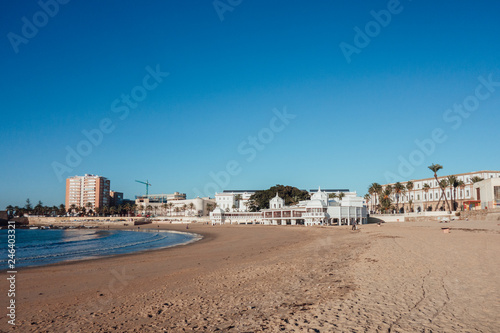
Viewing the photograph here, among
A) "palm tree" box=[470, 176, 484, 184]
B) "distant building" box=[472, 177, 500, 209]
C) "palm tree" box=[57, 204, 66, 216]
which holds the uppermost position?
"palm tree" box=[470, 176, 484, 184]

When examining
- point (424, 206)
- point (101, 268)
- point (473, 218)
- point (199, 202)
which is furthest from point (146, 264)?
point (199, 202)

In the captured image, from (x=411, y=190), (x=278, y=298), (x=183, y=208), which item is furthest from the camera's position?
(x=183, y=208)

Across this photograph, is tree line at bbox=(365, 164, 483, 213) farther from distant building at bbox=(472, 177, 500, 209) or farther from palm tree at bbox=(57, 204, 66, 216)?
palm tree at bbox=(57, 204, 66, 216)

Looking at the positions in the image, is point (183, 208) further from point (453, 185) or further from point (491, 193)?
point (491, 193)

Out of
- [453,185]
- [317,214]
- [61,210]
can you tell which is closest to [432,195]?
[453,185]

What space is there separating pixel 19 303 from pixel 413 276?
552 inches

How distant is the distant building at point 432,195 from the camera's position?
93.0 meters

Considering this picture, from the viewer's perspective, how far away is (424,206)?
4102 inches

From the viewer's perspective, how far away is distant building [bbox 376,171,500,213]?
9300 cm

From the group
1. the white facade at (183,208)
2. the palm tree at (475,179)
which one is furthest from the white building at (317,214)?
the white facade at (183,208)

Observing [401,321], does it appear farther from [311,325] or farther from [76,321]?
[76,321]

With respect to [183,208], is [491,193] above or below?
above

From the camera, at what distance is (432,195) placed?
4040 inches

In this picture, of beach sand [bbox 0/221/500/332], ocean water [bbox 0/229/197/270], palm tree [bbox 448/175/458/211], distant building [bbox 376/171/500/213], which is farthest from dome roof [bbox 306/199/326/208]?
beach sand [bbox 0/221/500/332]
